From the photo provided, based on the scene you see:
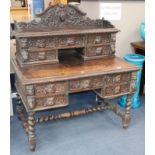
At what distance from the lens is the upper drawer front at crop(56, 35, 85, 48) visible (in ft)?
6.34

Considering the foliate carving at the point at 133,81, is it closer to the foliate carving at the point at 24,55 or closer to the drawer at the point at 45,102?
the drawer at the point at 45,102

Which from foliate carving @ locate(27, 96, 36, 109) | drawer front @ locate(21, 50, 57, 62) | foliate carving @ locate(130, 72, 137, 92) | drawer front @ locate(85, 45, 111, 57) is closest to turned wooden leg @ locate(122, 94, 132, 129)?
foliate carving @ locate(130, 72, 137, 92)

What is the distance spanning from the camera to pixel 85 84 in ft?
6.00

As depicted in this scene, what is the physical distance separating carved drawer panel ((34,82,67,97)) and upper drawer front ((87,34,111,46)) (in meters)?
0.51

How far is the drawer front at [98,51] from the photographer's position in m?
2.06

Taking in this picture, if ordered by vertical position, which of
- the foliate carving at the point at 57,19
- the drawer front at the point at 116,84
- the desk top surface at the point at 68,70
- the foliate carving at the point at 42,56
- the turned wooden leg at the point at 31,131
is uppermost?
the foliate carving at the point at 57,19

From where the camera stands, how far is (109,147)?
1.98 meters

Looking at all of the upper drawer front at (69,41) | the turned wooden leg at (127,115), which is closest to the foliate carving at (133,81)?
the turned wooden leg at (127,115)

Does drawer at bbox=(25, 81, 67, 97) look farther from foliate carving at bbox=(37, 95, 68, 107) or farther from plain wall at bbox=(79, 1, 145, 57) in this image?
plain wall at bbox=(79, 1, 145, 57)

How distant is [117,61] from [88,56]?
10.3 inches

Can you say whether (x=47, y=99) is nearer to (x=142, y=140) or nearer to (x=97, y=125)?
(x=97, y=125)
